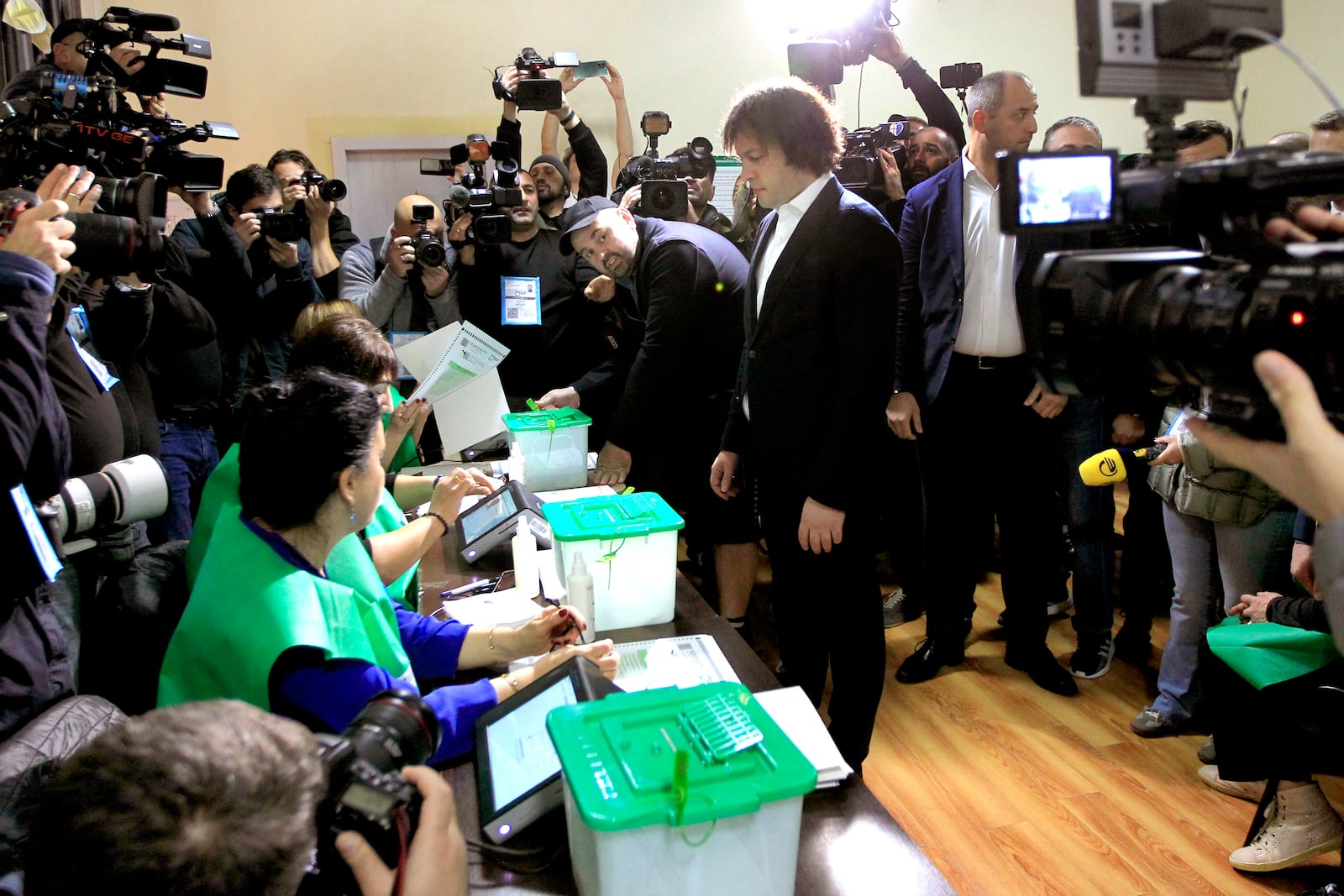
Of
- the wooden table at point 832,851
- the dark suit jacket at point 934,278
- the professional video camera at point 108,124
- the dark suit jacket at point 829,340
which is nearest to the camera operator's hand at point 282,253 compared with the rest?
the professional video camera at point 108,124

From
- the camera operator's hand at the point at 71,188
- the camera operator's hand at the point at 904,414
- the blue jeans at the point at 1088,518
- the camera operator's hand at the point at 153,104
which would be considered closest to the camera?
the camera operator's hand at the point at 71,188

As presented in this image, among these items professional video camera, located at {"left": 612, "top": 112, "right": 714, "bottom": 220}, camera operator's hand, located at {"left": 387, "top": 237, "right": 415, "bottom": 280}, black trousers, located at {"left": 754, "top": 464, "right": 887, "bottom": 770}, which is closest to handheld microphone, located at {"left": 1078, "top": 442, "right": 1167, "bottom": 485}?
black trousers, located at {"left": 754, "top": 464, "right": 887, "bottom": 770}

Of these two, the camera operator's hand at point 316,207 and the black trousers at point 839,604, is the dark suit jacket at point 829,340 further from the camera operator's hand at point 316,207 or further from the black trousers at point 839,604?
the camera operator's hand at point 316,207

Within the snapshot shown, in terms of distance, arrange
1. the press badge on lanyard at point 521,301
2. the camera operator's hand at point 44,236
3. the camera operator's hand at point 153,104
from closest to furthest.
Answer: the camera operator's hand at point 44,236 < the camera operator's hand at point 153,104 < the press badge on lanyard at point 521,301

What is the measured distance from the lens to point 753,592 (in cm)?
346

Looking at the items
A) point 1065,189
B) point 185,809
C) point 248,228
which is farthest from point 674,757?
point 248,228

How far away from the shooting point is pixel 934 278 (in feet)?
8.56

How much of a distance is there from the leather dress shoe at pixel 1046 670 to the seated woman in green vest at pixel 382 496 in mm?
1737

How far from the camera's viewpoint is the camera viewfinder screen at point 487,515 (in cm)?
190

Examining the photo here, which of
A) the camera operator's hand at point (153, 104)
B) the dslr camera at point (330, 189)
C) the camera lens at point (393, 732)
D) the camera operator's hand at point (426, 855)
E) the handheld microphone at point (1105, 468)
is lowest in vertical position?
the handheld microphone at point (1105, 468)

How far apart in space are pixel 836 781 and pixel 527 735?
38 centimetres

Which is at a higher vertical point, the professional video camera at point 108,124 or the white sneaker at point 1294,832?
the professional video camera at point 108,124

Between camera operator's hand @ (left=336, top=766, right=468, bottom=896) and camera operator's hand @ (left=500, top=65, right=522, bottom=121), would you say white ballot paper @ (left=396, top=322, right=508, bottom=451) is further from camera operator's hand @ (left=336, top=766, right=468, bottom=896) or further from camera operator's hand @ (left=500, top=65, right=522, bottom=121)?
camera operator's hand @ (left=336, top=766, right=468, bottom=896)

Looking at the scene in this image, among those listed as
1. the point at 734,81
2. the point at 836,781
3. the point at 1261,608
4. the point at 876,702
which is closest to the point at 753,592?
the point at 876,702
